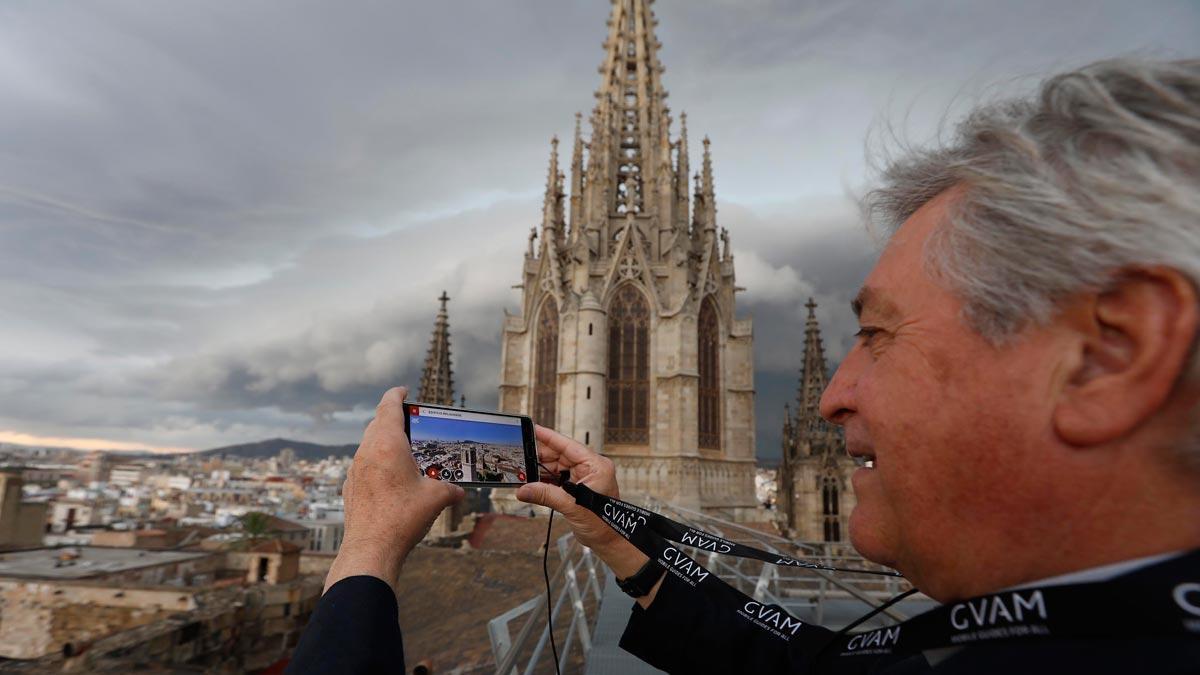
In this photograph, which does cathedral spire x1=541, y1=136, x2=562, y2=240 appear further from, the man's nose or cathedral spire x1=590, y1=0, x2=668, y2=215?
the man's nose

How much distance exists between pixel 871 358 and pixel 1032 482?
32 cm

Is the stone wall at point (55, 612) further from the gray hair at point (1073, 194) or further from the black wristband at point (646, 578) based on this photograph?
the gray hair at point (1073, 194)

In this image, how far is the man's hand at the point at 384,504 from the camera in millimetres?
1078

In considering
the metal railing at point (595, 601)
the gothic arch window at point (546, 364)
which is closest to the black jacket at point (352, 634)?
the metal railing at point (595, 601)

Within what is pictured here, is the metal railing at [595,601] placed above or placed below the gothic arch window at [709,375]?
below

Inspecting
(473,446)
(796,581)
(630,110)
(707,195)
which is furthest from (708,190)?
(473,446)

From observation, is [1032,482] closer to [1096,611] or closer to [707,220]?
[1096,611]

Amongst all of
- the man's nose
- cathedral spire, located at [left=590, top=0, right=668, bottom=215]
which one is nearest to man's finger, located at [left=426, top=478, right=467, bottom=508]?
the man's nose

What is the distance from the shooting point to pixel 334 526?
55875 mm

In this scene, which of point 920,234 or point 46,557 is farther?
point 46,557

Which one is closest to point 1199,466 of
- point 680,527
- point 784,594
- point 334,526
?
point 680,527

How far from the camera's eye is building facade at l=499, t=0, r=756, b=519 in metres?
24.0

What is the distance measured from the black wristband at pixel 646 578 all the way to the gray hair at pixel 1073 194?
3.59ft

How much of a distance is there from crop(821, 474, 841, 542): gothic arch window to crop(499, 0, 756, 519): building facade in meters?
4.07
